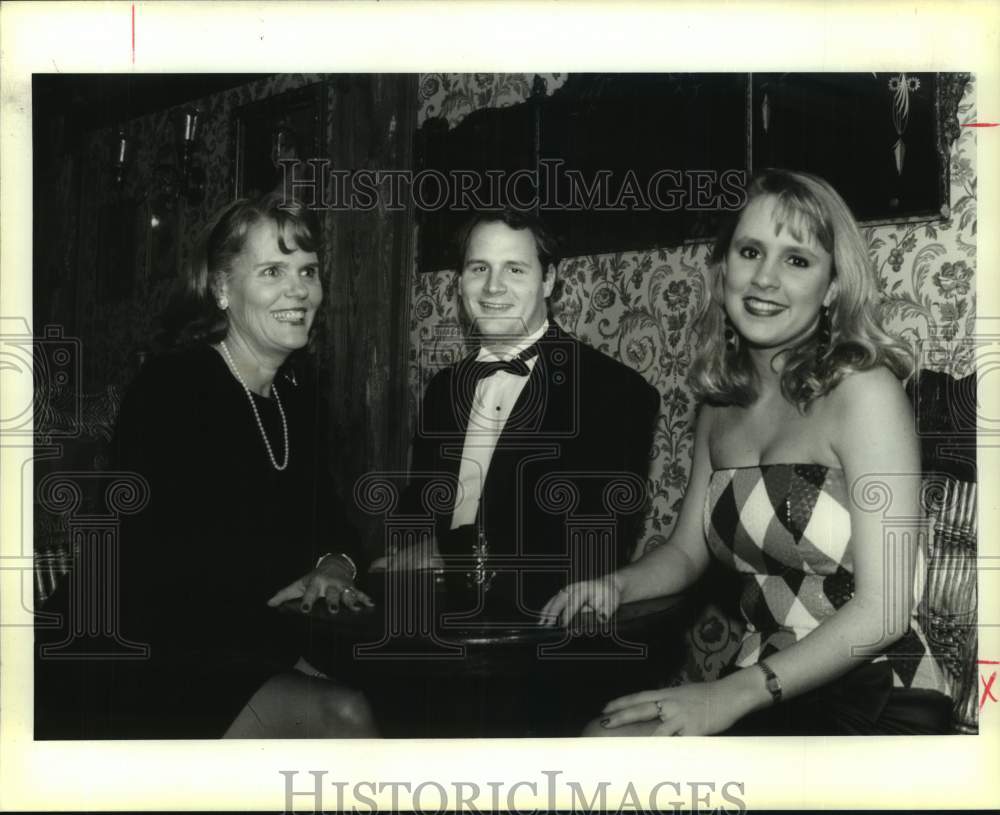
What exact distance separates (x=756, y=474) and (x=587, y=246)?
655 mm

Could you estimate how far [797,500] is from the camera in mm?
2365

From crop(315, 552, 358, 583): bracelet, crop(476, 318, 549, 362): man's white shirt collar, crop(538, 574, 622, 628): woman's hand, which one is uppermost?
crop(476, 318, 549, 362): man's white shirt collar

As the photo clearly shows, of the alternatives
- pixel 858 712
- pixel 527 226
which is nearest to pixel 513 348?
pixel 527 226

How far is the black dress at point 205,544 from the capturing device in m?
2.54

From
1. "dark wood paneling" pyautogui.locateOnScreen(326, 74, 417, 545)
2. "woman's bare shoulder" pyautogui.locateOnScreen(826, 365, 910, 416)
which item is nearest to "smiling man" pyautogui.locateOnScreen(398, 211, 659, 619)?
"dark wood paneling" pyautogui.locateOnScreen(326, 74, 417, 545)

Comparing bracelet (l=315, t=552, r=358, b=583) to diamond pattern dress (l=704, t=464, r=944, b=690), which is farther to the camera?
bracelet (l=315, t=552, r=358, b=583)

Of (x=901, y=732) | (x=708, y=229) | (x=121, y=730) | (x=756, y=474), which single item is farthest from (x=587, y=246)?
(x=121, y=730)

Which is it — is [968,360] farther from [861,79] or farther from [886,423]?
[861,79]

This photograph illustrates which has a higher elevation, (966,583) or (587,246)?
(587,246)

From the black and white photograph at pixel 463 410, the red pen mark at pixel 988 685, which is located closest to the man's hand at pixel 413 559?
the black and white photograph at pixel 463 410

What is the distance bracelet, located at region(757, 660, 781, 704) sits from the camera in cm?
242

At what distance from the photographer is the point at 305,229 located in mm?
2562

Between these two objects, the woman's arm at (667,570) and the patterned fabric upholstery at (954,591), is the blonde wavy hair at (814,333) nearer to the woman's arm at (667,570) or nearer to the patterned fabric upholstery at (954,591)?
the woman's arm at (667,570)

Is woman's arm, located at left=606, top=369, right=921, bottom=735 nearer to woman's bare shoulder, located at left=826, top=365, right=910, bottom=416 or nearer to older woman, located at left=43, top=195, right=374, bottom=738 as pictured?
woman's bare shoulder, located at left=826, top=365, right=910, bottom=416
